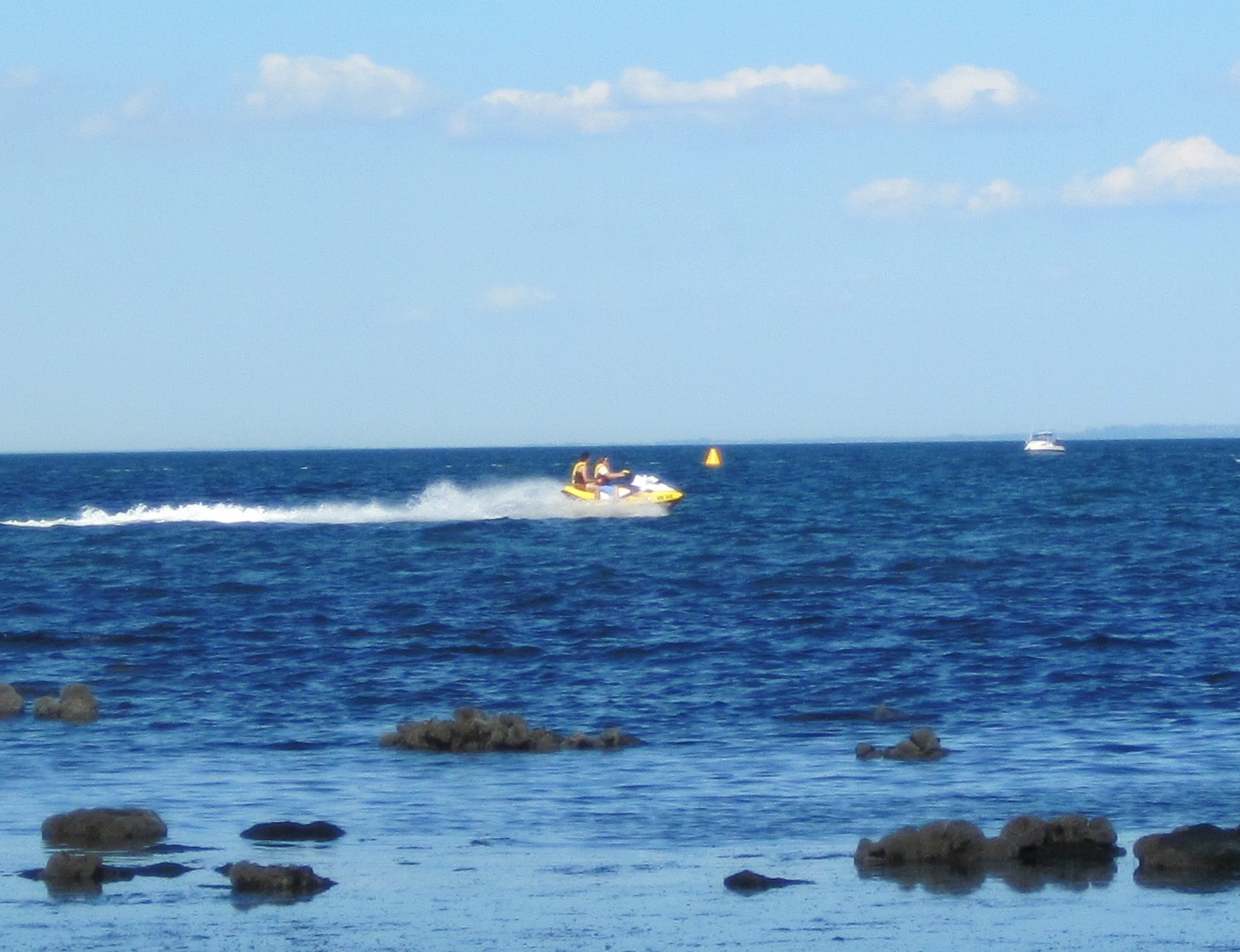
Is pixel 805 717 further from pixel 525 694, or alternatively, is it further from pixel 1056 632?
pixel 1056 632

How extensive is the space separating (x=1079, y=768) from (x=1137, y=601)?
794 inches

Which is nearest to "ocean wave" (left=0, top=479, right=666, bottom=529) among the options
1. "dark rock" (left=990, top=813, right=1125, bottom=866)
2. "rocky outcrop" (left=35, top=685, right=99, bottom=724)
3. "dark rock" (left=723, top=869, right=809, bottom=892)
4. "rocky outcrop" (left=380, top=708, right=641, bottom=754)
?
"rocky outcrop" (left=35, top=685, right=99, bottom=724)

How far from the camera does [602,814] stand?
59.5 ft

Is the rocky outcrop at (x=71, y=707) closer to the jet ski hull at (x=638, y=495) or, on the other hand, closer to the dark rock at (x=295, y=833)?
the dark rock at (x=295, y=833)

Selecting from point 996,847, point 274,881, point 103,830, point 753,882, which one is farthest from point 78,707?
point 996,847

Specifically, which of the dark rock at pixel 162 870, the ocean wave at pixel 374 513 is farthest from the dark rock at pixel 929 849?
Answer: the ocean wave at pixel 374 513

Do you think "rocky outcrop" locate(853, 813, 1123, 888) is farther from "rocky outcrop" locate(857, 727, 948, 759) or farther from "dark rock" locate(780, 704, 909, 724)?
"dark rock" locate(780, 704, 909, 724)

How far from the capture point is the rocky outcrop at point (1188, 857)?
49.1 feet

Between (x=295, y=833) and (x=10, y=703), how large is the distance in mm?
9830

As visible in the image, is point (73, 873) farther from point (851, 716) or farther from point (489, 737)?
point (851, 716)

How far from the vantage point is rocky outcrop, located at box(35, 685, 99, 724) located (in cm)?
2452

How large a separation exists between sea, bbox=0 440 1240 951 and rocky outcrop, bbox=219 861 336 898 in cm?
19

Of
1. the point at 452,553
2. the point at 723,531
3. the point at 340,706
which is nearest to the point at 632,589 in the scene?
the point at 452,553

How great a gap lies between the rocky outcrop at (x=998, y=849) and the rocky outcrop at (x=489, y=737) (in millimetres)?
6710
